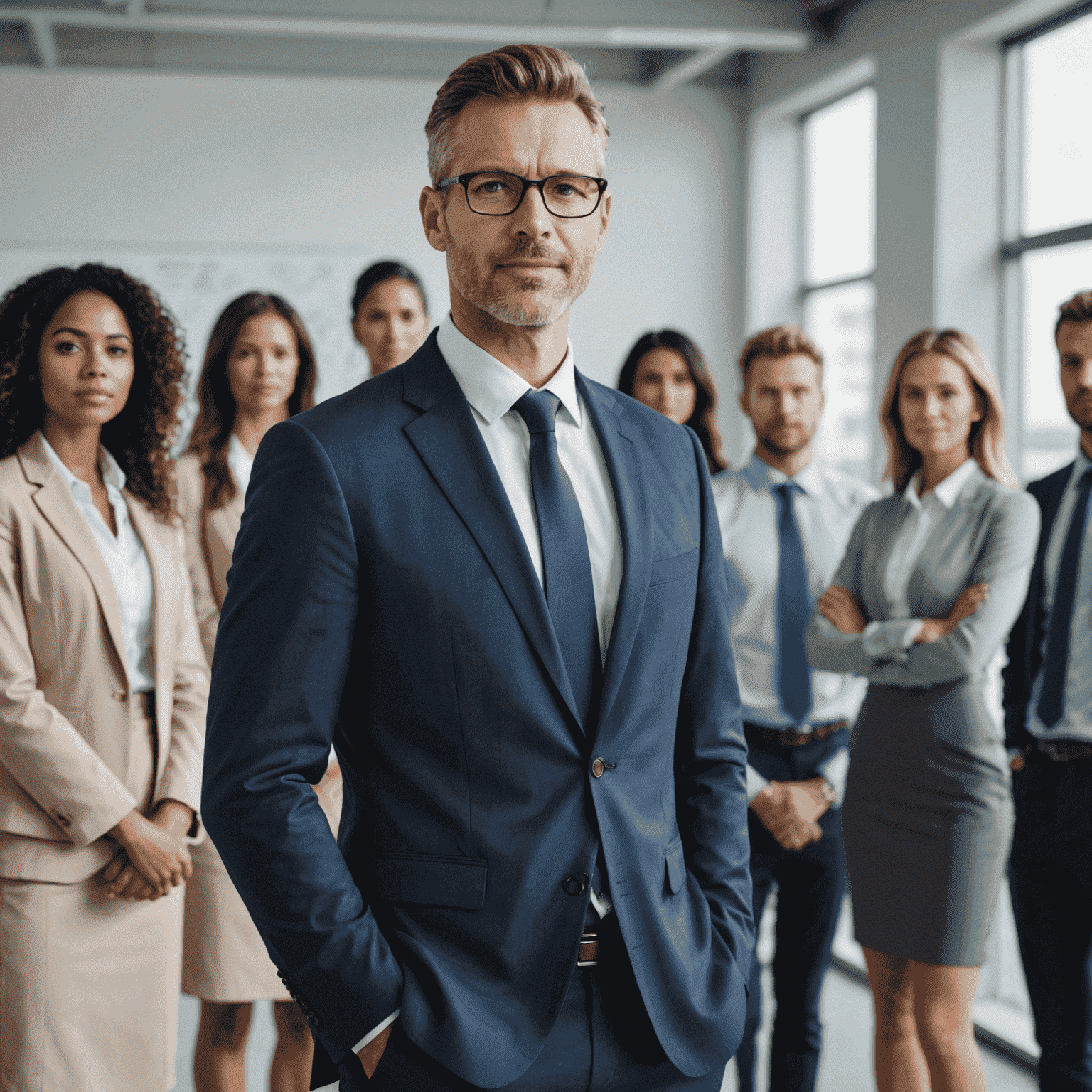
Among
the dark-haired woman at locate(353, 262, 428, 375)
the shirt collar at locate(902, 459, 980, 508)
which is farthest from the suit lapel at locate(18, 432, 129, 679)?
the shirt collar at locate(902, 459, 980, 508)

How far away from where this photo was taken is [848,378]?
5.36m

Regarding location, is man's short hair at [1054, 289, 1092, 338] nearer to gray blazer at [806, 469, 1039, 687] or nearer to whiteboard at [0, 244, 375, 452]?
gray blazer at [806, 469, 1039, 687]

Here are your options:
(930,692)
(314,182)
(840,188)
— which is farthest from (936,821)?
(314,182)

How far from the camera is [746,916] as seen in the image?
4.89 ft

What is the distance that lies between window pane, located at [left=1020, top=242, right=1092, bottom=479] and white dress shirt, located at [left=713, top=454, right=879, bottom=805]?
4.17 feet

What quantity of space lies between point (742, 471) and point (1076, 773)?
1.13 m

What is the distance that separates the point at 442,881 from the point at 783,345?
2171 mm

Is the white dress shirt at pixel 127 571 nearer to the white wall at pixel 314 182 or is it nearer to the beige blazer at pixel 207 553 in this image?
the beige blazer at pixel 207 553

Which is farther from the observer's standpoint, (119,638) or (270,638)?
(119,638)

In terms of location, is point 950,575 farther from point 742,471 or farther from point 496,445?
point 496,445

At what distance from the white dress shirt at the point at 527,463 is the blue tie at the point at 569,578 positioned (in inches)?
0.5

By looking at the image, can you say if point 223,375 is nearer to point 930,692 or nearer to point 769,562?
point 769,562

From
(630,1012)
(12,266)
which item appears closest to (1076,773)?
(630,1012)

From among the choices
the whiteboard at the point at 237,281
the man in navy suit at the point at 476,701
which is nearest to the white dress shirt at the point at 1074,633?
the man in navy suit at the point at 476,701
